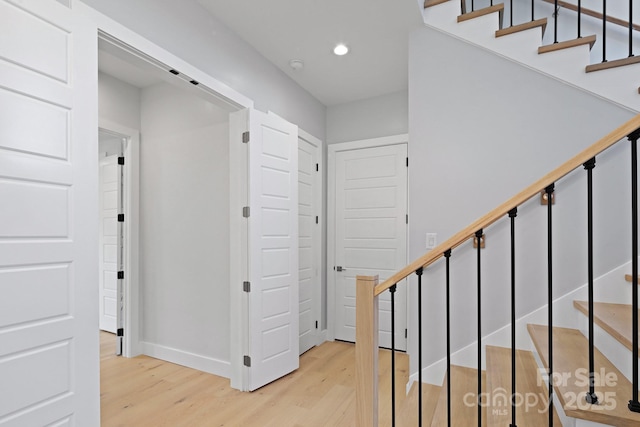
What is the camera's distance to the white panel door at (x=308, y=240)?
3779 millimetres

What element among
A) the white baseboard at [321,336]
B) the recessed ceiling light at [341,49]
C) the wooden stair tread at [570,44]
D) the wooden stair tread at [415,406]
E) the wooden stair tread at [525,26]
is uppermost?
the recessed ceiling light at [341,49]

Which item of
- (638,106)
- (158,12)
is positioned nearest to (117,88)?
(158,12)

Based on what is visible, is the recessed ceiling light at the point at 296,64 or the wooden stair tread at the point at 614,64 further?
the recessed ceiling light at the point at 296,64

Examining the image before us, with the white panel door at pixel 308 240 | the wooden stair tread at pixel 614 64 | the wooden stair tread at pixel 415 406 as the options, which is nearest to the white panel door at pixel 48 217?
the wooden stair tread at pixel 415 406

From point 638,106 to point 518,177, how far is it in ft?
2.44

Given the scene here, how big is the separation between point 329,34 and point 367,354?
238 cm

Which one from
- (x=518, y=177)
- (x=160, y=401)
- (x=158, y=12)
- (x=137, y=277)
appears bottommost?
(x=160, y=401)

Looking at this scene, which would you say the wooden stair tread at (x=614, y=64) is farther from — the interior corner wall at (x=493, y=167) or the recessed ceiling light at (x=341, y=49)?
the recessed ceiling light at (x=341, y=49)

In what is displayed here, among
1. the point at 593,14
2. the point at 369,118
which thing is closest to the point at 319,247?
the point at 369,118

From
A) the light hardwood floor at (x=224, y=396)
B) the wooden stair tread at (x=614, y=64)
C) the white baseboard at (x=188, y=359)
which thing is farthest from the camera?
the white baseboard at (x=188, y=359)

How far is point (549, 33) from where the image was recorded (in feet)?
9.06

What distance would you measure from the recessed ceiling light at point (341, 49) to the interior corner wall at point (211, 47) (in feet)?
2.06

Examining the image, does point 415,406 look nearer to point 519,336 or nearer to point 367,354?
point 367,354

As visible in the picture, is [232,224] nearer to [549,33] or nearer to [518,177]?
[518,177]
